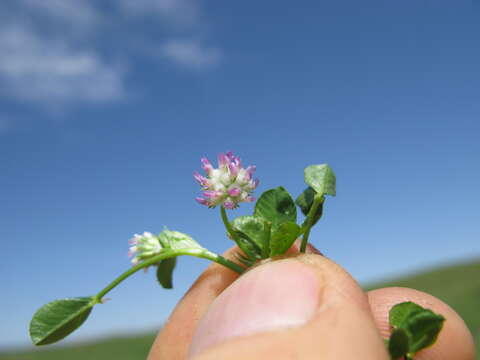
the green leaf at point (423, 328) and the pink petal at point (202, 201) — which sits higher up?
the pink petal at point (202, 201)

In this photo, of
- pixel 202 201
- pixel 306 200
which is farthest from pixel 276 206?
pixel 202 201

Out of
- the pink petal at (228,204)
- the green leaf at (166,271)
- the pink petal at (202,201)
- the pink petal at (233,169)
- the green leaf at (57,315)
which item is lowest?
the green leaf at (57,315)

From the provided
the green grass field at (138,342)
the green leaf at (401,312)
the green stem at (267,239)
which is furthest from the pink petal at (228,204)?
the green grass field at (138,342)

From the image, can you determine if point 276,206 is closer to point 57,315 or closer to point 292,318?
point 292,318

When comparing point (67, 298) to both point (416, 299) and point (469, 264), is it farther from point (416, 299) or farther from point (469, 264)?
point (469, 264)

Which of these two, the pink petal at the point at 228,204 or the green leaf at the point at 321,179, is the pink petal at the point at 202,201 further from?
the green leaf at the point at 321,179

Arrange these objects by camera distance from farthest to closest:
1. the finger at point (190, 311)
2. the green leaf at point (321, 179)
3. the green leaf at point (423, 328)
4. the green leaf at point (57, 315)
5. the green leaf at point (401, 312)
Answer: the finger at point (190, 311)
the green leaf at point (321, 179)
the green leaf at point (57, 315)
the green leaf at point (401, 312)
the green leaf at point (423, 328)

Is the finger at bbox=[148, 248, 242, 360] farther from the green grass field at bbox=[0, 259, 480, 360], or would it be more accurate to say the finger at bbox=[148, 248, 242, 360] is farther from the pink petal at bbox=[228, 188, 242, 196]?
the green grass field at bbox=[0, 259, 480, 360]
